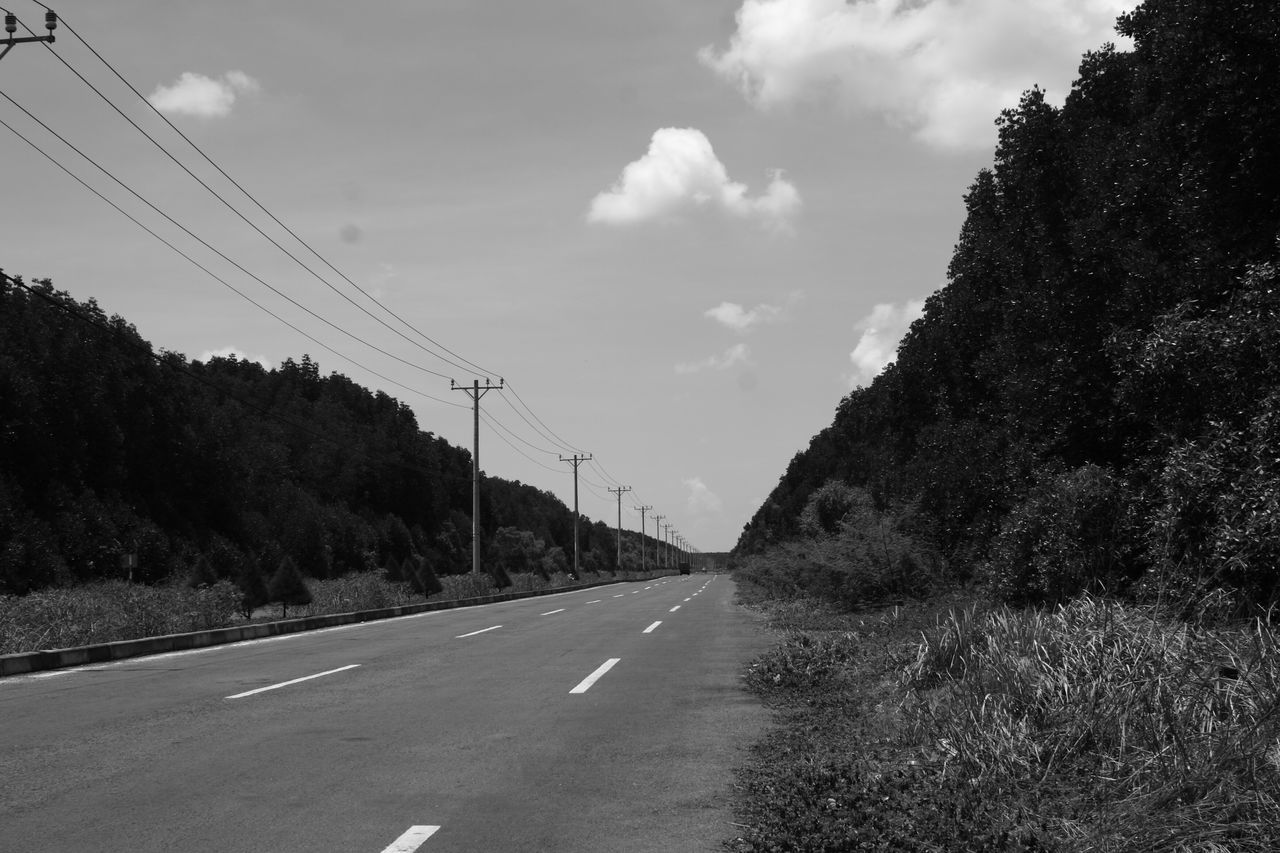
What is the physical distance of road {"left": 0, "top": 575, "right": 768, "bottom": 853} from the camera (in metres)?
5.50

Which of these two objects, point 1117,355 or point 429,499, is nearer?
point 1117,355

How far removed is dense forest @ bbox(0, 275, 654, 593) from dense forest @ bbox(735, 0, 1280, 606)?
15.8 meters

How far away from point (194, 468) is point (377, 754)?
6633cm

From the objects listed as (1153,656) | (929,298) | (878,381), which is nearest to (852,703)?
(1153,656)

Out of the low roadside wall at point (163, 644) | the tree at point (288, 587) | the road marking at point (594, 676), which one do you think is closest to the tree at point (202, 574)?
the tree at point (288, 587)

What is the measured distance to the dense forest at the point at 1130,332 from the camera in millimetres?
10852

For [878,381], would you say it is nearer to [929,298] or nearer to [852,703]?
[929,298]

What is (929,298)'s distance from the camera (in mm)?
26359

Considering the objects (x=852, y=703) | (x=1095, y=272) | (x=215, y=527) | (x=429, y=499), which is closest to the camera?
(x=852, y=703)

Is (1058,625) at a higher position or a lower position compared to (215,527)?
lower

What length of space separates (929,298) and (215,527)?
57323 mm

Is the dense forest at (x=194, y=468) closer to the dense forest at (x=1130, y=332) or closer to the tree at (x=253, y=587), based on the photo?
the tree at (x=253, y=587)

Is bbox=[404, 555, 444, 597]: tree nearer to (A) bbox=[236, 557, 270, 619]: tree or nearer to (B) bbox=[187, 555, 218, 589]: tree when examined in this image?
(A) bbox=[236, 557, 270, 619]: tree

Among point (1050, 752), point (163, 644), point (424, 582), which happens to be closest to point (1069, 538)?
point (1050, 752)
